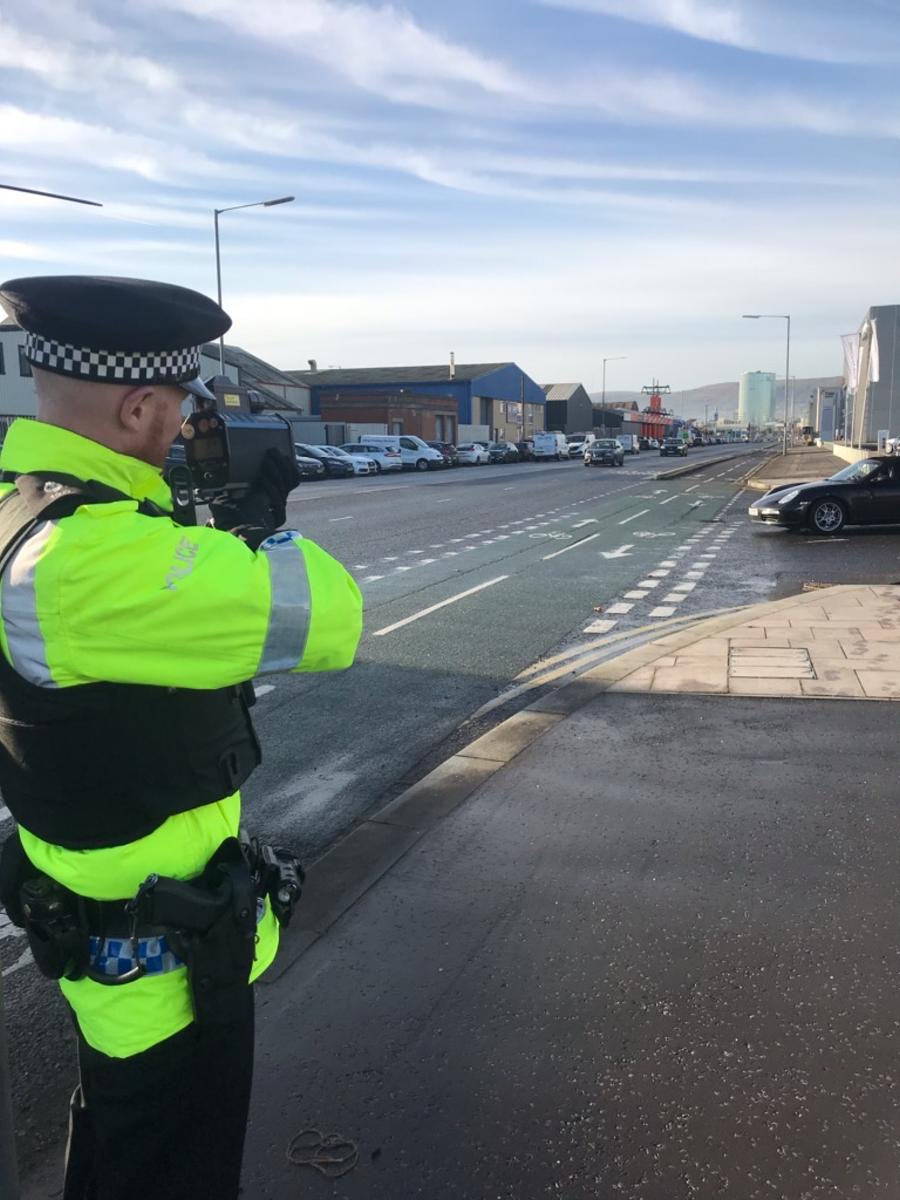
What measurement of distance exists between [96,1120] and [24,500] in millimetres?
1123

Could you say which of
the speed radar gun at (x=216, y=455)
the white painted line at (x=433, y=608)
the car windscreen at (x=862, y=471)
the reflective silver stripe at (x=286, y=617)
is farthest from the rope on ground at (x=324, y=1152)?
the car windscreen at (x=862, y=471)

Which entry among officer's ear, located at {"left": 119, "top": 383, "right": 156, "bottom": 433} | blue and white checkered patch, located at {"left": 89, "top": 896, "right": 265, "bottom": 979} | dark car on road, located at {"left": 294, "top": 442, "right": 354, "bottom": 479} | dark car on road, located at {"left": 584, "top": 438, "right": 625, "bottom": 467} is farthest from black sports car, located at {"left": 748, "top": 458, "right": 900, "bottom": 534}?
dark car on road, located at {"left": 584, "top": 438, "right": 625, "bottom": 467}

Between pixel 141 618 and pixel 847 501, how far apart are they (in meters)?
16.8

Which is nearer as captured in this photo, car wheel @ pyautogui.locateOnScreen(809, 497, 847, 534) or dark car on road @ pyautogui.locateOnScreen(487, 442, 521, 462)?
car wheel @ pyautogui.locateOnScreen(809, 497, 847, 534)

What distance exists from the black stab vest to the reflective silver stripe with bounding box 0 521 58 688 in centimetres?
2

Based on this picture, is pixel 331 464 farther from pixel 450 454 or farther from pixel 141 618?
pixel 141 618

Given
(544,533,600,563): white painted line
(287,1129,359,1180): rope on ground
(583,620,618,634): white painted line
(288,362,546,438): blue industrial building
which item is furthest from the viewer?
(288,362,546,438): blue industrial building

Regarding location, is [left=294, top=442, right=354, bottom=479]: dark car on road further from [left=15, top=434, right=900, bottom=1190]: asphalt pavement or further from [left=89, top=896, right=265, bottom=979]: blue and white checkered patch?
[left=89, top=896, right=265, bottom=979]: blue and white checkered patch

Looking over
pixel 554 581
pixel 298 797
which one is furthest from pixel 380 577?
pixel 298 797

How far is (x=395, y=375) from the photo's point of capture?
289 feet

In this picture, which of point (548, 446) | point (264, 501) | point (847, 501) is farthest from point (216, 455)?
point (548, 446)

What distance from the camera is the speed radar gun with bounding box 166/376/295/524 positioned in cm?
198

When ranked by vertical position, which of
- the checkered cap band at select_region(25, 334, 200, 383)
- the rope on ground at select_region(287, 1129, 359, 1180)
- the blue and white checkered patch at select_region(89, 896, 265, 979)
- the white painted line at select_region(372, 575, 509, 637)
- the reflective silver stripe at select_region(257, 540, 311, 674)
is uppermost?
the checkered cap band at select_region(25, 334, 200, 383)

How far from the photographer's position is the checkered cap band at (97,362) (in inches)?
65.6
